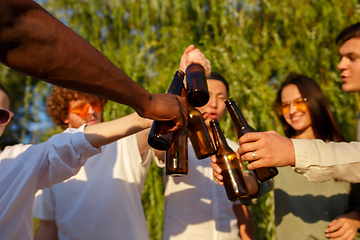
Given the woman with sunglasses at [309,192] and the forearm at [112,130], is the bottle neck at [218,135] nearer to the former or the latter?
the forearm at [112,130]

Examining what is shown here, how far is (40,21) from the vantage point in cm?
63

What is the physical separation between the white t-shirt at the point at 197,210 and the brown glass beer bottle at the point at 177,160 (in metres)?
0.58

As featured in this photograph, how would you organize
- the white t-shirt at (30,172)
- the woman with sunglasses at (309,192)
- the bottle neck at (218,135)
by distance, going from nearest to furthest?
1. the white t-shirt at (30,172)
2. the bottle neck at (218,135)
3. the woman with sunglasses at (309,192)

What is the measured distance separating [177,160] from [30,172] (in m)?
0.68

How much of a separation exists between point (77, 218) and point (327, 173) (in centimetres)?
142

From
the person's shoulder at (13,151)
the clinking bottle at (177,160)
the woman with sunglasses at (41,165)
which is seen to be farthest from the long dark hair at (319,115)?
the person's shoulder at (13,151)

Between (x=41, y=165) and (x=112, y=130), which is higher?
(x=112, y=130)

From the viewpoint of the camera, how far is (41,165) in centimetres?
117

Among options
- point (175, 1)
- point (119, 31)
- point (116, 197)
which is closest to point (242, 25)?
point (175, 1)

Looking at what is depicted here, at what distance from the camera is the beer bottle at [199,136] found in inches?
50.3

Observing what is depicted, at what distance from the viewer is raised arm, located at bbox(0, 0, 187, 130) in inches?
23.6

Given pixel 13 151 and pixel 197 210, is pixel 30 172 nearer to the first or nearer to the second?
pixel 13 151

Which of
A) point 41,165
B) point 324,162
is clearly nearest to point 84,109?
point 41,165

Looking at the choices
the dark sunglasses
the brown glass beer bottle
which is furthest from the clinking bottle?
the dark sunglasses
